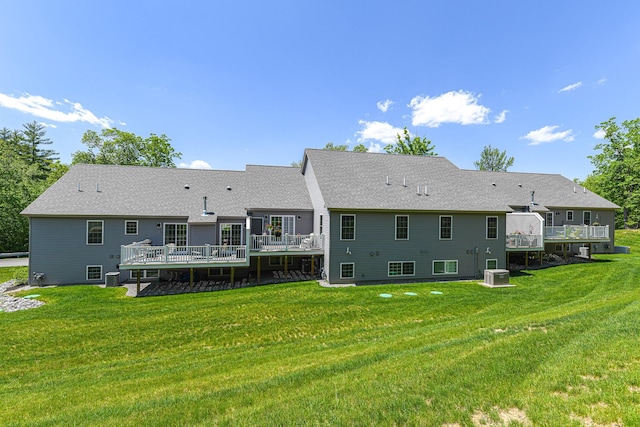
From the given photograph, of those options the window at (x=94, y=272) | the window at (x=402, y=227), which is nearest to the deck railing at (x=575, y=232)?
the window at (x=402, y=227)

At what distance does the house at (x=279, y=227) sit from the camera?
14.6 m

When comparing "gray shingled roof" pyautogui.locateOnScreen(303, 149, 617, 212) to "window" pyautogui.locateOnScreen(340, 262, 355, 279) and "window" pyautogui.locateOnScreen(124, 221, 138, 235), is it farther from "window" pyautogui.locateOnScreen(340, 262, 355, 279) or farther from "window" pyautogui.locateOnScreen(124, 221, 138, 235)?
"window" pyautogui.locateOnScreen(124, 221, 138, 235)

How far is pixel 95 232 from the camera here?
15273 mm

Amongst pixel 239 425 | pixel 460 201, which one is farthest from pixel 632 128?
pixel 239 425

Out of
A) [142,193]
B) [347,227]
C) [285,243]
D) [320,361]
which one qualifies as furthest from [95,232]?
[320,361]

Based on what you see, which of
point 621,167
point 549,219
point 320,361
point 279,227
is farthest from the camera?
point 621,167

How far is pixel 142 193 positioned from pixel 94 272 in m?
5.08

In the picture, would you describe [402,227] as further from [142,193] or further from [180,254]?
[142,193]

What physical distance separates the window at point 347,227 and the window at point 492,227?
8.20m

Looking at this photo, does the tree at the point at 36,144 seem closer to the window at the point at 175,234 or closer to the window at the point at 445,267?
the window at the point at 175,234

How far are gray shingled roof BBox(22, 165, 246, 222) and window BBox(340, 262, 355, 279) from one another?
257 inches

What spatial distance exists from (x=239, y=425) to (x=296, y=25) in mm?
19422

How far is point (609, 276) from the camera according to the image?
15320 millimetres

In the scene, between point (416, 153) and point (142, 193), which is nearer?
point (142, 193)
